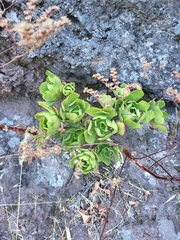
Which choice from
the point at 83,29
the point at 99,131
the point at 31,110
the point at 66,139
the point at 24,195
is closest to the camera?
the point at 99,131

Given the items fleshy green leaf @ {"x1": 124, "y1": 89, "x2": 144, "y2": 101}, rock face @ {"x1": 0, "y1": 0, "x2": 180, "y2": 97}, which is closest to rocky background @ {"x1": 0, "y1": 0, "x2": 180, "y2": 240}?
rock face @ {"x1": 0, "y1": 0, "x2": 180, "y2": 97}

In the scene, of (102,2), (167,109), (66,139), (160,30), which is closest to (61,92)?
(66,139)

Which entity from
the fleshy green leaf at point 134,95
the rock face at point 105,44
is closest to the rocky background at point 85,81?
the rock face at point 105,44

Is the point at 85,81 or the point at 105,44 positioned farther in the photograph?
the point at 85,81

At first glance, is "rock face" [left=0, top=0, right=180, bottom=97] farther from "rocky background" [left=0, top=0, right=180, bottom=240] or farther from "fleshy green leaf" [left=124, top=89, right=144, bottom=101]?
"fleshy green leaf" [left=124, top=89, right=144, bottom=101]

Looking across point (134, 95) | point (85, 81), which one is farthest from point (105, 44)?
point (134, 95)

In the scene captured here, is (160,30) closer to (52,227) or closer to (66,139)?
(66,139)

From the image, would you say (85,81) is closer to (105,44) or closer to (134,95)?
(105,44)
